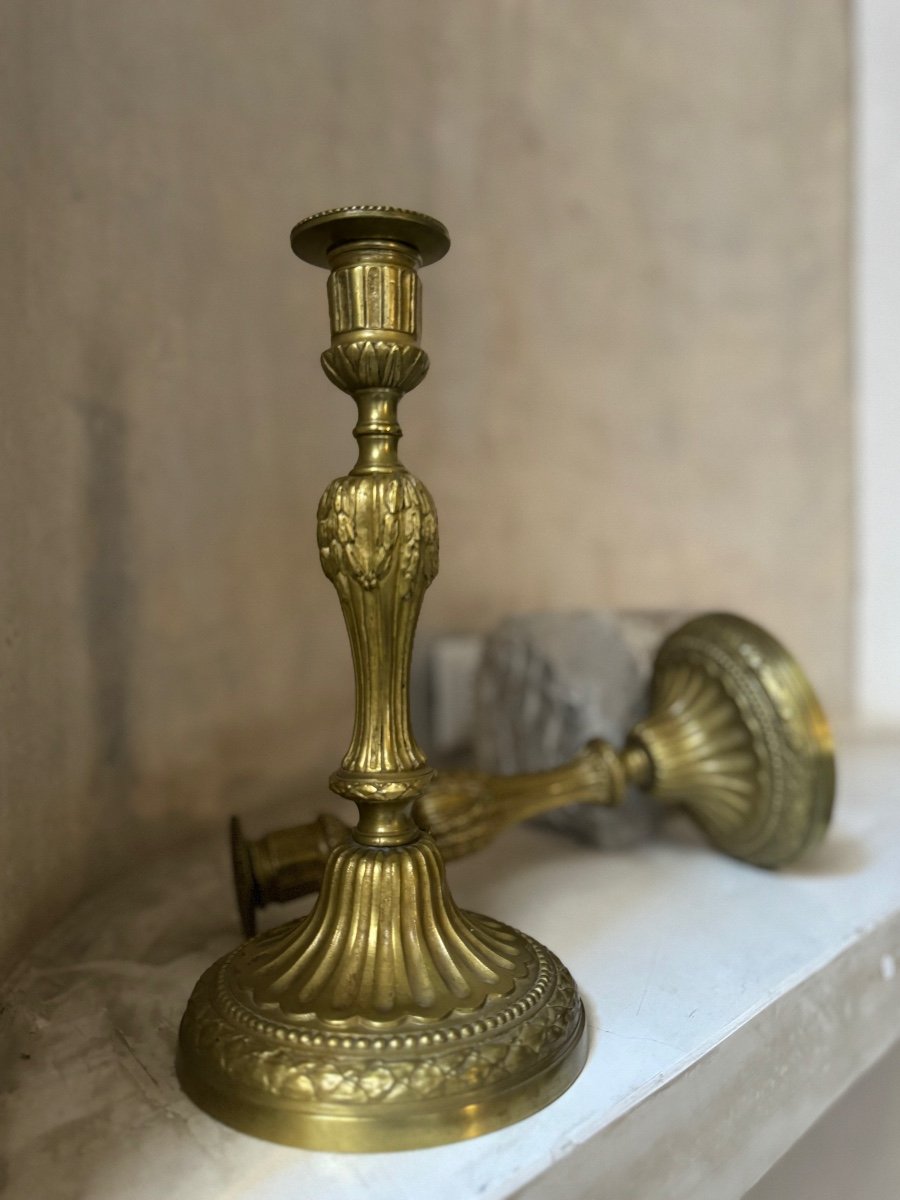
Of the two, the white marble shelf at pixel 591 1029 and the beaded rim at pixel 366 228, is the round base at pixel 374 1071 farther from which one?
the beaded rim at pixel 366 228

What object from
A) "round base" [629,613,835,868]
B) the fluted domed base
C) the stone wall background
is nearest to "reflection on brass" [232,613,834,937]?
"round base" [629,613,835,868]

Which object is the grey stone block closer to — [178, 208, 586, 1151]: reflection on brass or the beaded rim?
[178, 208, 586, 1151]: reflection on brass

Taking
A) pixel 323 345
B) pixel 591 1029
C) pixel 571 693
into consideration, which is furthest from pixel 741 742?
pixel 323 345

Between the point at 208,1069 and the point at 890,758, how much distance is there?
3.72 feet

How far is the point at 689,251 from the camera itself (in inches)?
59.5

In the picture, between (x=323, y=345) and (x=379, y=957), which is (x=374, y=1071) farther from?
(x=323, y=345)

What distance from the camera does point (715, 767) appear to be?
848mm

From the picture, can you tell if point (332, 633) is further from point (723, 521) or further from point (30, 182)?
point (723, 521)

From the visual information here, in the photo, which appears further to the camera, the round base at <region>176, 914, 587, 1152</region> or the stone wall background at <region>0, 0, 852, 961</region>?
the stone wall background at <region>0, 0, 852, 961</region>

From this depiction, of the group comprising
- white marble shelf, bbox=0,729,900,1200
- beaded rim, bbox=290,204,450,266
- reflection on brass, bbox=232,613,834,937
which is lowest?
white marble shelf, bbox=0,729,900,1200

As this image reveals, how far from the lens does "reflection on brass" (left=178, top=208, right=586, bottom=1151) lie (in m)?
0.46

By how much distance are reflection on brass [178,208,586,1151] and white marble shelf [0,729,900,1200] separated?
0.02m

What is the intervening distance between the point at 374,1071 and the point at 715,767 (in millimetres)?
478

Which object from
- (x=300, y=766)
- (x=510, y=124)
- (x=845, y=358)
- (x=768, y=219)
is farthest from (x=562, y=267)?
(x=300, y=766)
